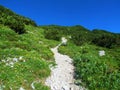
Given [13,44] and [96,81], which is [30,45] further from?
[96,81]

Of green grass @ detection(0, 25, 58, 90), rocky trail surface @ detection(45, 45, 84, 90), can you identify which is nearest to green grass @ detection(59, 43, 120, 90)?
rocky trail surface @ detection(45, 45, 84, 90)

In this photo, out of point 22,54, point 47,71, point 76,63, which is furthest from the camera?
point 76,63

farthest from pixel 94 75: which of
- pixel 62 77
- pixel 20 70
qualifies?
pixel 20 70

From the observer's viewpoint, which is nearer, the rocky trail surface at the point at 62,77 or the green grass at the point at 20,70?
the green grass at the point at 20,70

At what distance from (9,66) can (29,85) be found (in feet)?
9.21

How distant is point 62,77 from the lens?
20.9 metres

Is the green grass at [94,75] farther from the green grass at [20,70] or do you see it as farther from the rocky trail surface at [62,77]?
the green grass at [20,70]

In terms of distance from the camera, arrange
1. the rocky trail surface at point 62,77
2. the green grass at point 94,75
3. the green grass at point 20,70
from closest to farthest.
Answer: the green grass at point 20,70, the rocky trail surface at point 62,77, the green grass at point 94,75

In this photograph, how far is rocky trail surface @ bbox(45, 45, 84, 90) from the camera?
1905 centimetres

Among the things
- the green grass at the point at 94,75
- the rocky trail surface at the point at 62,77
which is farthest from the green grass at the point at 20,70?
the green grass at the point at 94,75

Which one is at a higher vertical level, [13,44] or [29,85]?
[13,44]

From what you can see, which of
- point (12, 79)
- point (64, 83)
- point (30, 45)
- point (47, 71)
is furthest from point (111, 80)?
point (30, 45)

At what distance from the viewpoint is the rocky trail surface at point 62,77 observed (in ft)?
62.5

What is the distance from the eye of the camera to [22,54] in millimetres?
22531
